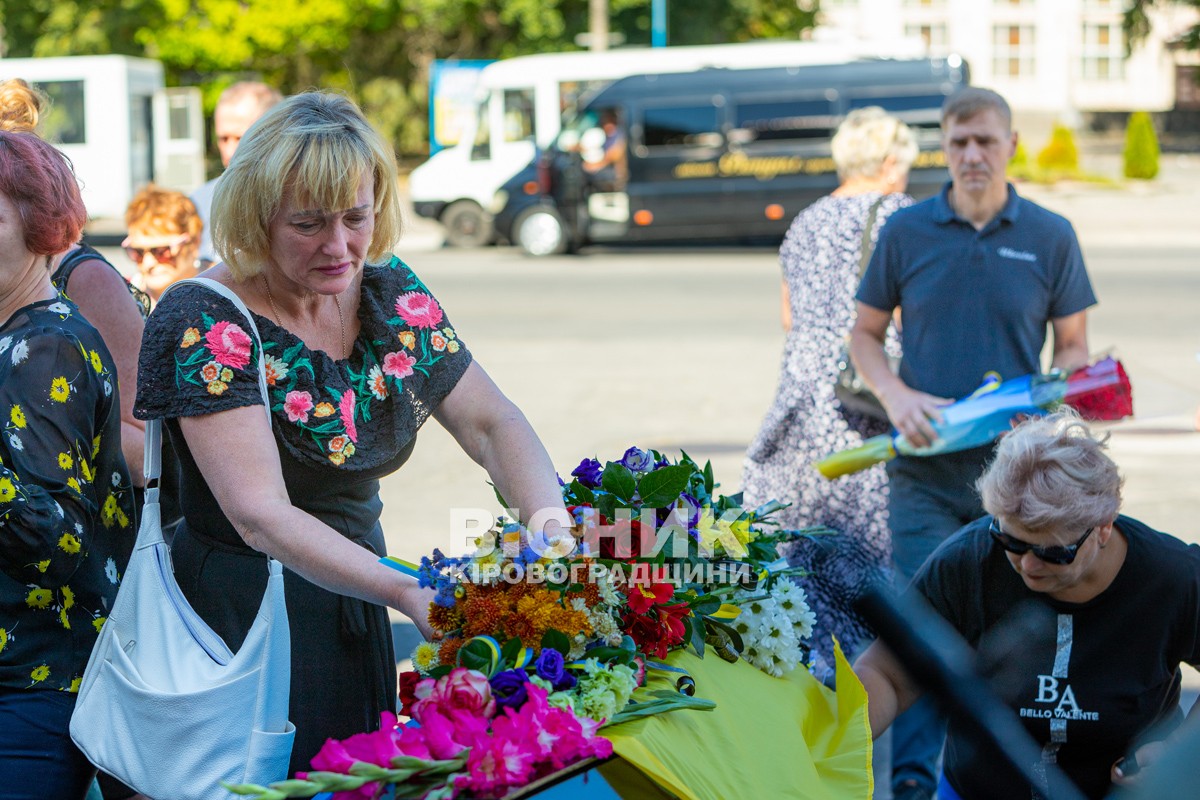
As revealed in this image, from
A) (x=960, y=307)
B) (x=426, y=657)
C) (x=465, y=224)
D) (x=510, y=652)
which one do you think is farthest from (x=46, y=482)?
(x=465, y=224)

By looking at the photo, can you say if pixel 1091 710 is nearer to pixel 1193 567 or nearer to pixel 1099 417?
pixel 1193 567

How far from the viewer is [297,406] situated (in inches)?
93.7

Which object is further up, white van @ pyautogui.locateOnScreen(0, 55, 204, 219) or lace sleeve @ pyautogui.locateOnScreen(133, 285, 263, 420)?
white van @ pyautogui.locateOnScreen(0, 55, 204, 219)

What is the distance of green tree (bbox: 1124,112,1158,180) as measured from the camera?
3123 cm

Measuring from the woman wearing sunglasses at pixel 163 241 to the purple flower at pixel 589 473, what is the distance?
2502 mm

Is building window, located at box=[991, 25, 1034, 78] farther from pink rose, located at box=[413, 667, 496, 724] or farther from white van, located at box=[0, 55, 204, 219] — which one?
pink rose, located at box=[413, 667, 496, 724]

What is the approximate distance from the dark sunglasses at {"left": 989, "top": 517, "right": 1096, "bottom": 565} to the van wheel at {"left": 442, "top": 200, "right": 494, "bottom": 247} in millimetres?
19465

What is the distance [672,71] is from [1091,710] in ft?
58.9

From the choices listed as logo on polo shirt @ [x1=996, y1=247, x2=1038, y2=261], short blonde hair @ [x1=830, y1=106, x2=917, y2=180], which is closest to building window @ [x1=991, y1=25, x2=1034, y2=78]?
short blonde hair @ [x1=830, y1=106, x2=917, y2=180]

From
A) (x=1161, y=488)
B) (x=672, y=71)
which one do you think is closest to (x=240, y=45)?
(x=672, y=71)

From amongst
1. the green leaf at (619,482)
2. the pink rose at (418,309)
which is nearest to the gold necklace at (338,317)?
the pink rose at (418,309)

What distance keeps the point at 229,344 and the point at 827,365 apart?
2.86 metres

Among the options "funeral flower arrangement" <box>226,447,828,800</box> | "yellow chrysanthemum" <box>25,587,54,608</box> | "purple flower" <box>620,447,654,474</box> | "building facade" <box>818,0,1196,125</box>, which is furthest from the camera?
"building facade" <box>818,0,1196,125</box>

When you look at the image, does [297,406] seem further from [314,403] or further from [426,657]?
[426,657]
